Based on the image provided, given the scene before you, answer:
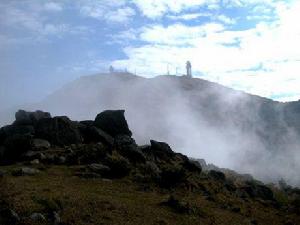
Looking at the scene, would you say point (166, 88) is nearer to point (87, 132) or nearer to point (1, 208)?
point (87, 132)

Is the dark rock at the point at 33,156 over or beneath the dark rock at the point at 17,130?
beneath

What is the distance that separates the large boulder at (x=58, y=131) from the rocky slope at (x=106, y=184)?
9 cm

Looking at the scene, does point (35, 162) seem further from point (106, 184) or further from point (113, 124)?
point (113, 124)

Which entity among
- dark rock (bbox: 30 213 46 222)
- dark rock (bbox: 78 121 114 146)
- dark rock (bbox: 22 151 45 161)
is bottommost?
dark rock (bbox: 30 213 46 222)

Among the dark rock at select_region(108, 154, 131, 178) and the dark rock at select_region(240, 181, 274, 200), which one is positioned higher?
the dark rock at select_region(108, 154, 131, 178)

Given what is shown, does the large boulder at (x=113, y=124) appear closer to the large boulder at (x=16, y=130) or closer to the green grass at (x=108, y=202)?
the large boulder at (x=16, y=130)

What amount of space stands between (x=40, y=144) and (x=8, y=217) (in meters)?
19.9

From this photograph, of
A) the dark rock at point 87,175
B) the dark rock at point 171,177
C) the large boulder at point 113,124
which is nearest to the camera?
the dark rock at point 87,175

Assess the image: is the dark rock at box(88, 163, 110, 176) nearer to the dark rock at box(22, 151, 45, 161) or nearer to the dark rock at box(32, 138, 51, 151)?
the dark rock at box(22, 151, 45, 161)

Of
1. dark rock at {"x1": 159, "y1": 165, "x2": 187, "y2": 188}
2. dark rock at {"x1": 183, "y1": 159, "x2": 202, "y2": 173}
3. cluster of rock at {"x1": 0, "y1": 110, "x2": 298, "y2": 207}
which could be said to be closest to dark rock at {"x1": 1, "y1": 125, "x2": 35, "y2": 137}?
cluster of rock at {"x1": 0, "y1": 110, "x2": 298, "y2": 207}

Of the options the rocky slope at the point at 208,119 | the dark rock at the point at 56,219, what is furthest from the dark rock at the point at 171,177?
the rocky slope at the point at 208,119

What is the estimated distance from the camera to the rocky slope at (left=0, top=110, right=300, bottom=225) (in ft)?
76.1

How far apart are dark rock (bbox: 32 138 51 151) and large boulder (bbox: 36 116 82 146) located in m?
1.08

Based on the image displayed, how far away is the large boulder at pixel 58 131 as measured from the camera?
137 ft
